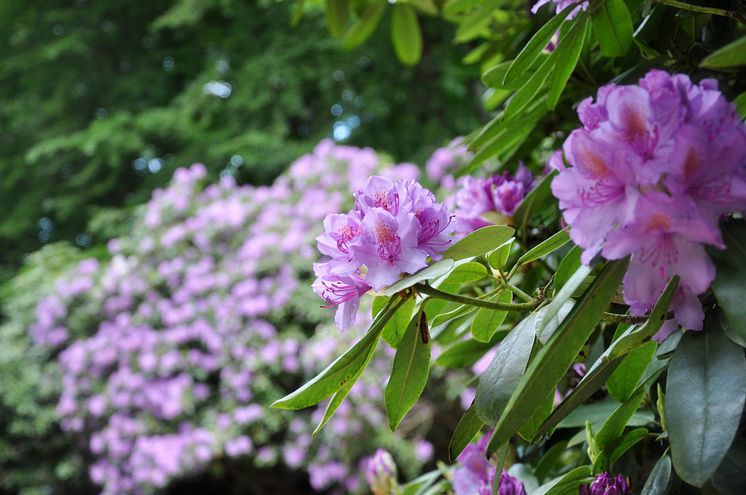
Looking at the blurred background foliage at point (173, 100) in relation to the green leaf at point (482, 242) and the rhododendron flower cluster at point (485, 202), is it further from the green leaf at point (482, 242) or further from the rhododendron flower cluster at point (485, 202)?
the green leaf at point (482, 242)

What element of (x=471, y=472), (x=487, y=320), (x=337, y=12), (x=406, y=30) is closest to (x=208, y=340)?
(x=406, y=30)

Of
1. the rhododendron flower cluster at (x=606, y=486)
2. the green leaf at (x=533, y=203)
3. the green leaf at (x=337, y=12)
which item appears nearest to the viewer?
the rhododendron flower cluster at (x=606, y=486)

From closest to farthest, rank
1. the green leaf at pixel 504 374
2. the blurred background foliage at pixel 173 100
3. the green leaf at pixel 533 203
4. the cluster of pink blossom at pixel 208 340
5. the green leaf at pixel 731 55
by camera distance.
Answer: the green leaf at pixel 731 55, the green leaf at pixel 504 374, the green leaf at pixel 533 203, the cluster of pink blossom at pixel 208 340, the blurred background foliage at pixel 173 100

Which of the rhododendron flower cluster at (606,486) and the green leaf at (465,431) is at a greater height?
the green leaf at (465,431)

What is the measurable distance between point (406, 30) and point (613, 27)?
67 cm

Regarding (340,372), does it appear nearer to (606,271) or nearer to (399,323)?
(399,323)

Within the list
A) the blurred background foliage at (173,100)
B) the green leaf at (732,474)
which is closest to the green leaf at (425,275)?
the green leaf at (732,474)

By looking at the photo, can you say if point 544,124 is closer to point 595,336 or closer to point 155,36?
point 595,336

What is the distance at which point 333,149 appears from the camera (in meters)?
3.73

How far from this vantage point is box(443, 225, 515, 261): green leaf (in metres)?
0.45

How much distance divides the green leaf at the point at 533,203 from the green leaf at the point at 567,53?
0.40 feet

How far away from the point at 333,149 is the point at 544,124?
297 cm

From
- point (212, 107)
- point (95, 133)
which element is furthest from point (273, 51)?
point (95, 133)

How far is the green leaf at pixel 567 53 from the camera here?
1.72ft
